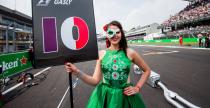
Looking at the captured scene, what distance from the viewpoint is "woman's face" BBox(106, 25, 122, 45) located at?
2.18 metres

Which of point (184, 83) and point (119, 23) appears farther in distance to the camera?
point (184, 83)

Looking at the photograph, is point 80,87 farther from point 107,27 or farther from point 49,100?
point 107,27

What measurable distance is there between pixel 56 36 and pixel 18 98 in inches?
204

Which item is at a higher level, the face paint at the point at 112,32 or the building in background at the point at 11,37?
the building in background at the point at 11,37

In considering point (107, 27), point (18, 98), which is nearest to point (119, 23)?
point (107, 27)

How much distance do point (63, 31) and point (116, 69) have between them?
673 mm

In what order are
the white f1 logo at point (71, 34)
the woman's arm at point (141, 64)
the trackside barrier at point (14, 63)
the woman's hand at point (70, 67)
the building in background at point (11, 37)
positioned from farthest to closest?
the trackside barrier at point (14, 63) < the building in background at point (11, 37) < the woman's arm at point (141, 64) < the white f1 logo at point (71, 34) < the woman's hand at point (70, 67)

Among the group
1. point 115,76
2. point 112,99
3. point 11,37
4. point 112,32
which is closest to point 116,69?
point 115,76

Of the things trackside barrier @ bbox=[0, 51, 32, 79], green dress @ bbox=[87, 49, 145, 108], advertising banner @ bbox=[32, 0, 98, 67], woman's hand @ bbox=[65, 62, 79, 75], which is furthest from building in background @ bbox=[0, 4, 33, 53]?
green dress @ bbox=[87, 49, 145, 108]

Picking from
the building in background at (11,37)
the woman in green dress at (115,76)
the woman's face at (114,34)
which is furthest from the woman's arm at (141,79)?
the building in background at (11,37)

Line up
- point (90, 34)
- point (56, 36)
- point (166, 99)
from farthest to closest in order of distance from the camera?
point (166, 99) → point (90, 34) → point (56, 36)

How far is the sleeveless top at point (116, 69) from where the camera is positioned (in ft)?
6.74

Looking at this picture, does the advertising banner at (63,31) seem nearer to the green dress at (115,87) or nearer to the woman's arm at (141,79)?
the green dress at (115,87)

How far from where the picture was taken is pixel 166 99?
17.3 ft
